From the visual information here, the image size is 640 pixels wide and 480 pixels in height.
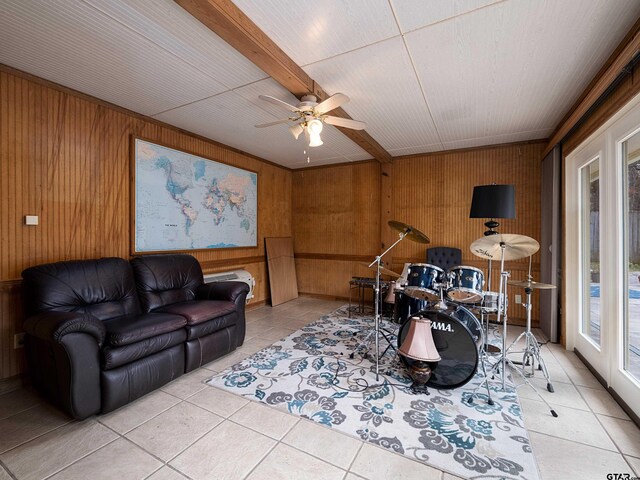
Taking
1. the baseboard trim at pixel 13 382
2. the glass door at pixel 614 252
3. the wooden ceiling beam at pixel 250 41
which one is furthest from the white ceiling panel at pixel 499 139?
the baseboard trim at pixel 13 382

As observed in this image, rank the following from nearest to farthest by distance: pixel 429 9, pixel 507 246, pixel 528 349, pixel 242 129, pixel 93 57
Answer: pixel 429 9 → pixel 93 57 → pixel 507 246 → pixel 528 349 → pixel 242 129

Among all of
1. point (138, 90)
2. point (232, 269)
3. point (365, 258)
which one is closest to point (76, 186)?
point (138, 90)

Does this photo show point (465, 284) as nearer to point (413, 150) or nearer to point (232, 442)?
point (232, 442)

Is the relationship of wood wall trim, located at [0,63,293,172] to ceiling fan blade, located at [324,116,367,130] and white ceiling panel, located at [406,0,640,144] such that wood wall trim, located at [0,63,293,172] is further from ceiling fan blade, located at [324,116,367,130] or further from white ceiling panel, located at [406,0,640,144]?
white ceiling panel, located at [406,0,640,144]

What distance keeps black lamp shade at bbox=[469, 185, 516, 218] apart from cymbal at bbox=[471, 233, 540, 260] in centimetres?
26

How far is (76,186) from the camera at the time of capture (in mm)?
2805

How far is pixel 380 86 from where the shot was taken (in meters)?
2.65

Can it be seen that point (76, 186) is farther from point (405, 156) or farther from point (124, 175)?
point (405, 156)

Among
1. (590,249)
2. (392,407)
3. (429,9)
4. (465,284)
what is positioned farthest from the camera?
(590,249)

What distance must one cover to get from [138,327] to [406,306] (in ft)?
9.08

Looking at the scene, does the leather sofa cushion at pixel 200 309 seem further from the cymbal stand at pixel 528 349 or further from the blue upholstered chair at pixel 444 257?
the blue upholstered chair at pixel 444 257

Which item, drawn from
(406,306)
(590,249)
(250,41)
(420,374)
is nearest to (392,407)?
(420,374)

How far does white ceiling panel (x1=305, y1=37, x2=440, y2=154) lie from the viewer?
2.21 meters

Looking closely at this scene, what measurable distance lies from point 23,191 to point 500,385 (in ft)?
15.0
